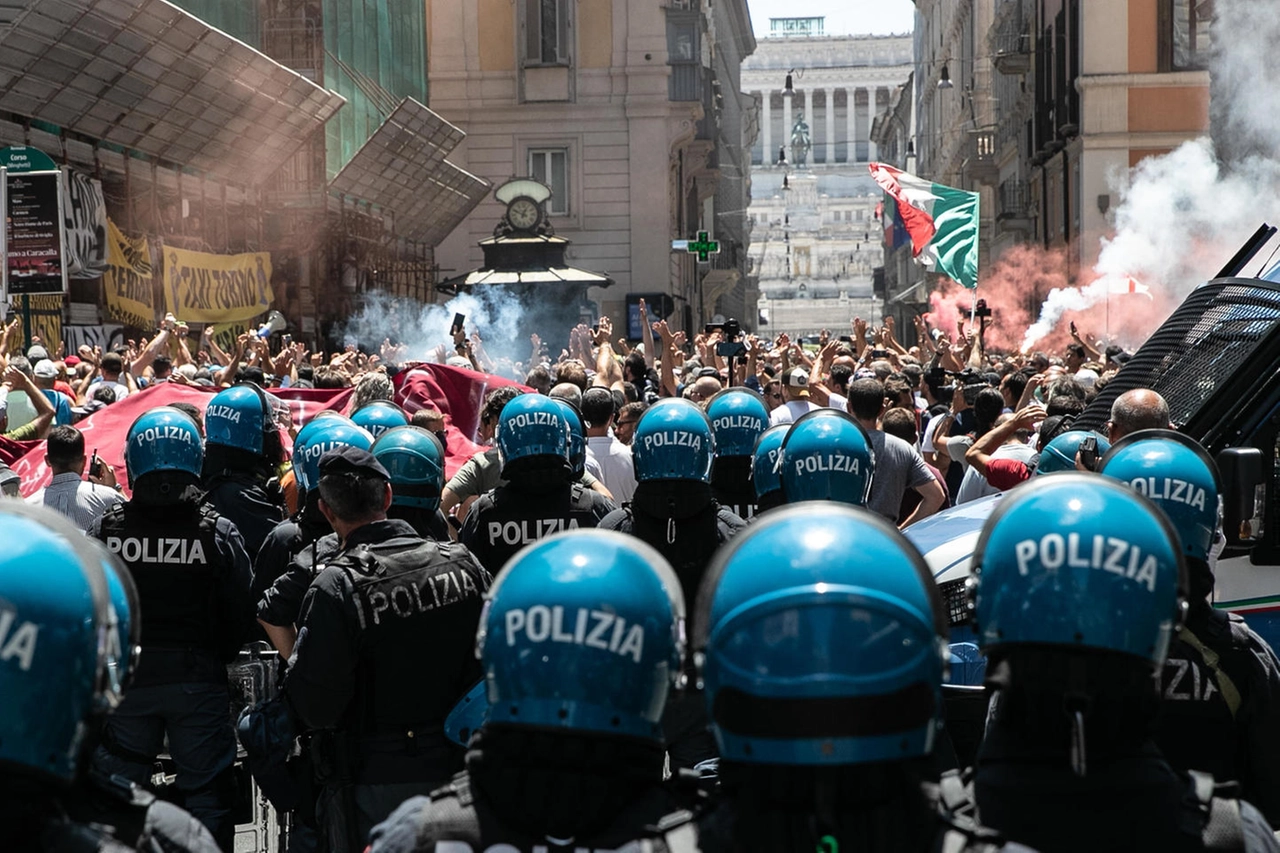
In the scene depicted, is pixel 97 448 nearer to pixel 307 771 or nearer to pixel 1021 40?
pixel 307 771

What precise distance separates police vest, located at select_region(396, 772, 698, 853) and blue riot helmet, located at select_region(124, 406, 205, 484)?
307 cm

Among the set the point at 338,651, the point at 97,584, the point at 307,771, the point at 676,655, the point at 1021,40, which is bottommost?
the point at 307,771

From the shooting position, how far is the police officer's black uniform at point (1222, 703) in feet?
11.2

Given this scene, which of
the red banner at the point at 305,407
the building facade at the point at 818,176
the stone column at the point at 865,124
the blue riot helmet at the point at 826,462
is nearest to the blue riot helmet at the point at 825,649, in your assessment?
the blue riot helmet at the point at 826,462

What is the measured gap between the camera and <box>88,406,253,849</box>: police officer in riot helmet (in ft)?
16.7

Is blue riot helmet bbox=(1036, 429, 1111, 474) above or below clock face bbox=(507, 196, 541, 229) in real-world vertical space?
below

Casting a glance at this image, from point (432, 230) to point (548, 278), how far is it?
22.3 ft

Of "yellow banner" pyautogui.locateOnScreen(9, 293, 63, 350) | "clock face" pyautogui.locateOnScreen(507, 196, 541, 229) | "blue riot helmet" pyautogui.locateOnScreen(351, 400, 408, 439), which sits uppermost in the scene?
"clock face" pyautogui.locateOnScreen(507, 196, 541, 229)

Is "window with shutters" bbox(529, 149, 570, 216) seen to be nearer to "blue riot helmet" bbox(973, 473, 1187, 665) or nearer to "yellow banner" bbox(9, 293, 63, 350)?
"yellow banner" bbox(9, 293, 63, 350)

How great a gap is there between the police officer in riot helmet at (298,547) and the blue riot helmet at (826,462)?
55.4 inches

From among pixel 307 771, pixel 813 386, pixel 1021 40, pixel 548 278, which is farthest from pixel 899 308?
pixel 307 771

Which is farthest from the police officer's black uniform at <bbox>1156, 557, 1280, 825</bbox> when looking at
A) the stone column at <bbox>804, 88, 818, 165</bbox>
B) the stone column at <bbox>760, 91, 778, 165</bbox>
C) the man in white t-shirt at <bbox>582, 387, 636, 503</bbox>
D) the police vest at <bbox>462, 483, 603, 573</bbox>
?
the stone column at <bbox>804, 88, 818, 165</bbox>

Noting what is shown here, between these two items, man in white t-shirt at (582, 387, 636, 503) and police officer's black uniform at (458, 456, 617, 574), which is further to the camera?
man in white t-shirt at (582, 387, 636, 503)

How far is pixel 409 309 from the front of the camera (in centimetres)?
3338
